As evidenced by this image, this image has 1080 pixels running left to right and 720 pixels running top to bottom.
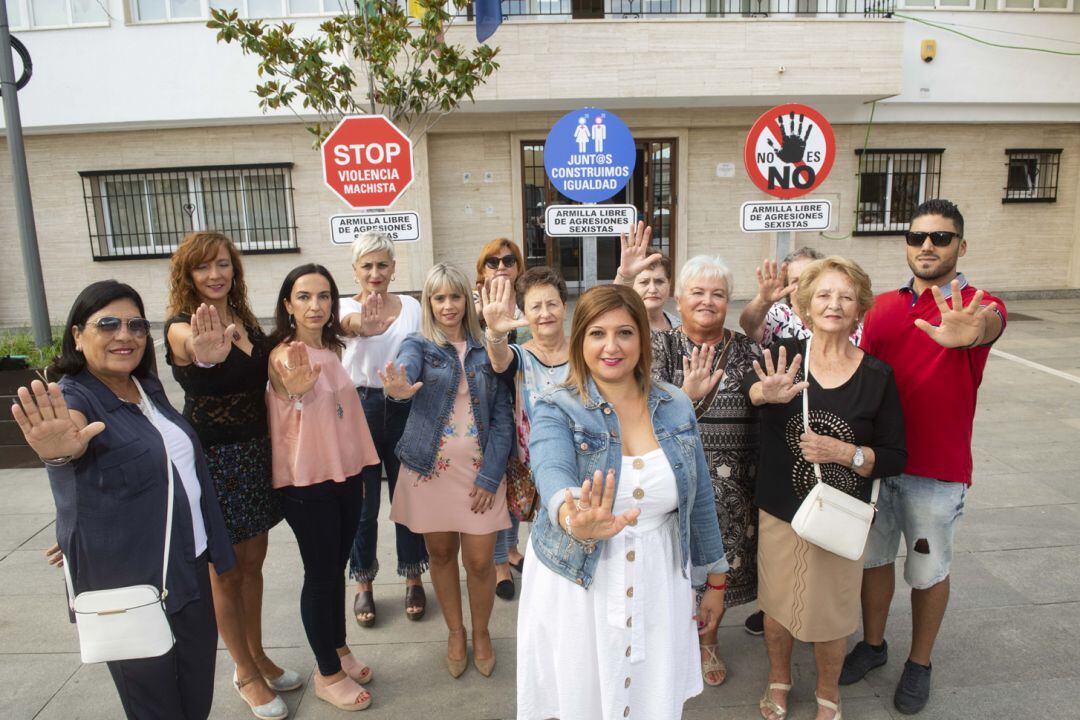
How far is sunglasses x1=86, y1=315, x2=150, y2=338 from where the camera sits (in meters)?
2.23

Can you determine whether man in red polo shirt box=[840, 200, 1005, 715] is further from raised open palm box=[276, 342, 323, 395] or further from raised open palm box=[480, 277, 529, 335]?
raised open palm box=[276, 342, 323, 395]

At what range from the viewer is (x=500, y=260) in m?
4.57

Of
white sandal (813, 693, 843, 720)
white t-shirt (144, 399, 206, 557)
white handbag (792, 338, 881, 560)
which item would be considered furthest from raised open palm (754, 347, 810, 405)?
white t-shirt (144, 399, 206, 557)

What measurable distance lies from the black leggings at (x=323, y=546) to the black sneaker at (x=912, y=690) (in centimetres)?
246

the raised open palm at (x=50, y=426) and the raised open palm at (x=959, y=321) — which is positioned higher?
the raised open palm at (x=959, y=321)

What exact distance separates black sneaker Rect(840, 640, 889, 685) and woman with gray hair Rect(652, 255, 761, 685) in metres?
0.56

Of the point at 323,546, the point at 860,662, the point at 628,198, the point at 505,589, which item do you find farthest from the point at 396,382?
the point at 628,198

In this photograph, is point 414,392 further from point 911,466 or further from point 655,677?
point 911,466

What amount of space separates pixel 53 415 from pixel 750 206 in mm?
4138

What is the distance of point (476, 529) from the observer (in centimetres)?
315

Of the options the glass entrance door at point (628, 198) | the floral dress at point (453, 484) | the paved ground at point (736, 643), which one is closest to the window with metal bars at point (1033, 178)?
the glass entrance door at point (628, 198)

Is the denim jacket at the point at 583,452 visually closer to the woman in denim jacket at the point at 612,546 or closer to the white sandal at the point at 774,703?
the woman in denim jacket at the point at 612,546

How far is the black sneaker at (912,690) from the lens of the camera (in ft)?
9.64

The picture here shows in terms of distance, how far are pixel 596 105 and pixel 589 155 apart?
7.69 m
